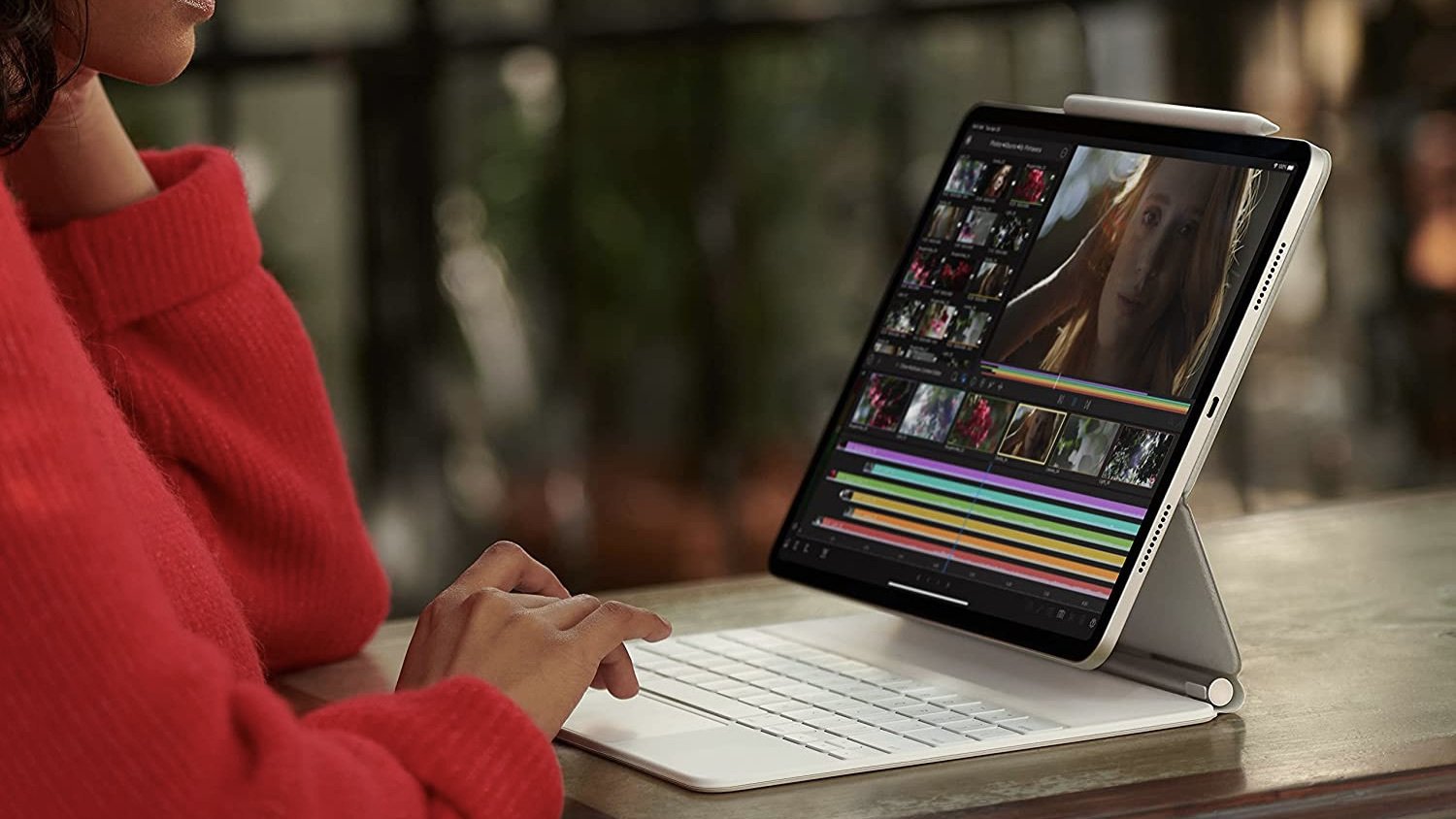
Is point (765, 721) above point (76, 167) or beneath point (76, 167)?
beneath

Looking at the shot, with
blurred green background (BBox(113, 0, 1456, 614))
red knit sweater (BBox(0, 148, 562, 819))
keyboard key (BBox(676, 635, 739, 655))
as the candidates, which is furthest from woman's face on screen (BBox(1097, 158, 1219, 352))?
blurred green background (BBox(113, 0, 1456, 614))

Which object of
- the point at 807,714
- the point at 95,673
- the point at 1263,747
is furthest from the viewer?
the point at 807,714

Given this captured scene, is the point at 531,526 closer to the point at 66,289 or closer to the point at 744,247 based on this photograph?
the point at 744,247

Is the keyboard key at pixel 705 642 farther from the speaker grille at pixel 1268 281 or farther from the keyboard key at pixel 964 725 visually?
the speaker grille at pixel 1268 281

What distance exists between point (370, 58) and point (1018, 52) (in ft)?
4.49

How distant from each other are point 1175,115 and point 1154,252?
95mm

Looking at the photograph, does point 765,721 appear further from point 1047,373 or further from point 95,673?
point 95,673

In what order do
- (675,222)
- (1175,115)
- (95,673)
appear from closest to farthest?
(95,673)
(1175,115)
(675,222)

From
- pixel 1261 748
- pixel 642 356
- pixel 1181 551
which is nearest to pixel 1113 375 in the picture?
pixel 1181 551

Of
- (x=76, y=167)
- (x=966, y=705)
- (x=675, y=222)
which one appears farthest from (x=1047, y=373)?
(x=675, y=222)

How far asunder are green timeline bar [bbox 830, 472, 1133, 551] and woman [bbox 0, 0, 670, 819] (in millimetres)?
233

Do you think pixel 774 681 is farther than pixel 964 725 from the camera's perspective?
Yes

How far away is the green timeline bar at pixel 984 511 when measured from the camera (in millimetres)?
1170

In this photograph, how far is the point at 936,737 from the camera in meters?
1.07
